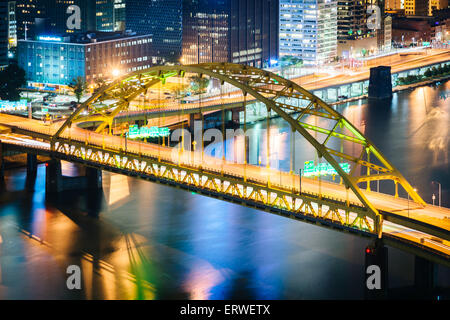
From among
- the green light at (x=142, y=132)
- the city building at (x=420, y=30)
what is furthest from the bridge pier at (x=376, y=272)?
the city building at (x=420, y=30)

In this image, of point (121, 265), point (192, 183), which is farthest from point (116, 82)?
point (121, 265)

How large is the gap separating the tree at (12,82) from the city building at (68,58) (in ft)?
14.4

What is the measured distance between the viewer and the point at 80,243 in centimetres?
5638

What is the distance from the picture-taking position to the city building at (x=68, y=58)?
11156 centimetres

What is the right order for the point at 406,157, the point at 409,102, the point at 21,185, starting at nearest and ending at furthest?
1. the point at 21,185
2. the point at 406,157
3. the point at 409,102

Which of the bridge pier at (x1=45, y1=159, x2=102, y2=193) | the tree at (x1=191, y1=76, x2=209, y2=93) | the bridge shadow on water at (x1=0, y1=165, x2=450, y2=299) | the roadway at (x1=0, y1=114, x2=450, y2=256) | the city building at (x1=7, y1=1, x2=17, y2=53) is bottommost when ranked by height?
the bridge shadow on water at (x1=0, y1=165, x2=450, y2=299)

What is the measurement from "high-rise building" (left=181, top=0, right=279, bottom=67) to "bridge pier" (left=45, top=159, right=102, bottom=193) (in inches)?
2467

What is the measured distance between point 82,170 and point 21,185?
194 inches

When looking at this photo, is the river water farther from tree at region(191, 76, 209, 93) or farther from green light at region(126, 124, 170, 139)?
tree at region(191, 76, 209, 93)

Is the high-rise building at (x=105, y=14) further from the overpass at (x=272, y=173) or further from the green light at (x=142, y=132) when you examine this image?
the green light at (x=142, y=132)

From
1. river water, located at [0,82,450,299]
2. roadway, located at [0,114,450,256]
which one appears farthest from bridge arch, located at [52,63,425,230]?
river water, located at [0,82,450,299]

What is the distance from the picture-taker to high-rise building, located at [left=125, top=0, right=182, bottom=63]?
13400 cm
